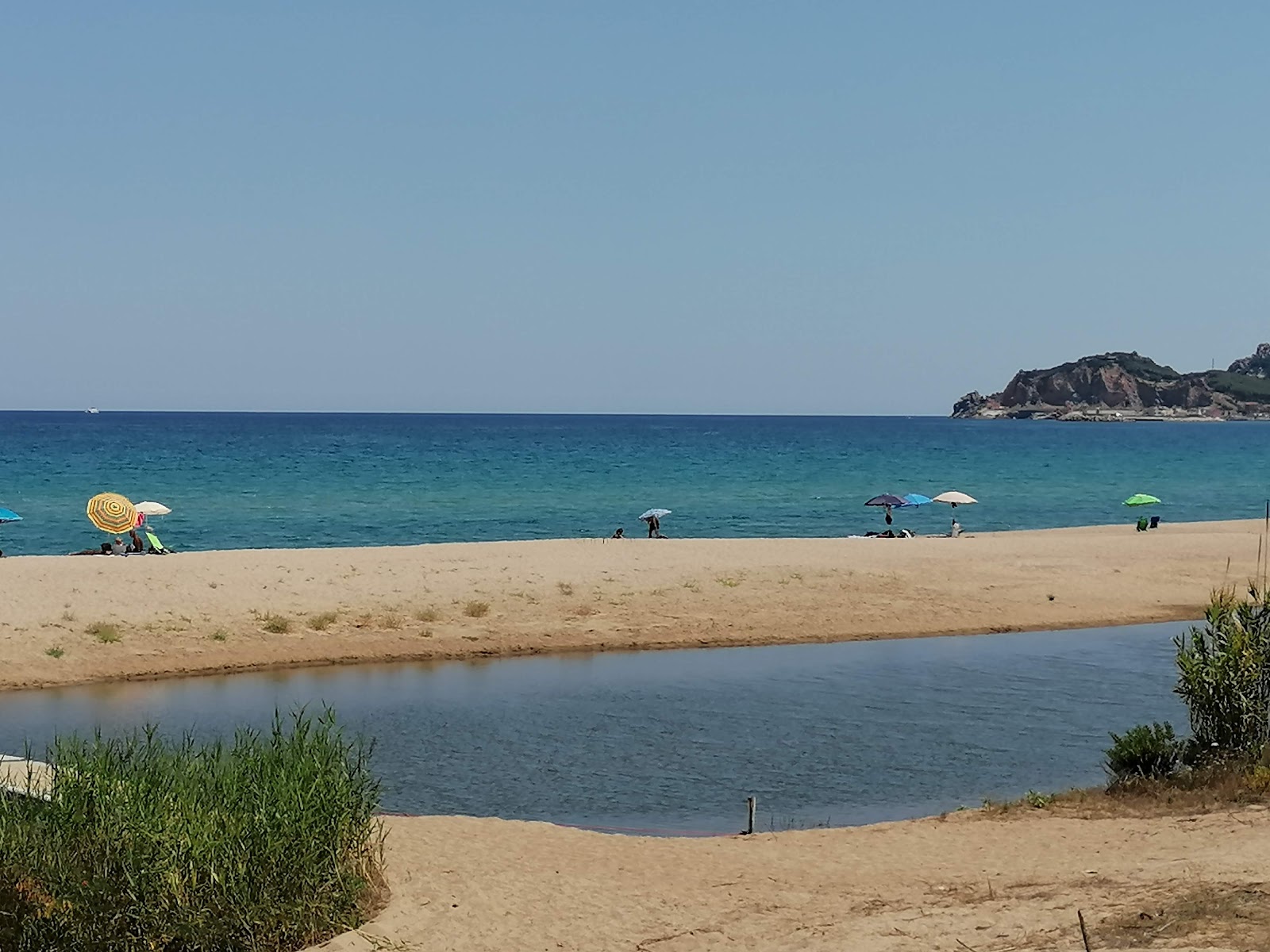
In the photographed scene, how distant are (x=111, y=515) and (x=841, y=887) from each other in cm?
3017

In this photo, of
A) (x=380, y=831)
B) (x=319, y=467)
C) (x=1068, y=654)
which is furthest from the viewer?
(x=319, y=467)

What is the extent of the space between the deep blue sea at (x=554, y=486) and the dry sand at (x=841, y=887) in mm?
40139

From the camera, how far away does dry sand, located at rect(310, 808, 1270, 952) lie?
11586 millimetres

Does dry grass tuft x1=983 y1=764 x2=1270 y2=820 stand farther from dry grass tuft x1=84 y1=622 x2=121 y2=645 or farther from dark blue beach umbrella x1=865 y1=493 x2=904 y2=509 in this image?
dark blue beach umbrella x1=865 y1=493 x2=904 y2=509

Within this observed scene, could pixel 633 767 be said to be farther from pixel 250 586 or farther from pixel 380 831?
pixel 250 586

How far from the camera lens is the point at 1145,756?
17328 mm

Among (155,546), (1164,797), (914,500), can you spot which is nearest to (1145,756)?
(1164,797)

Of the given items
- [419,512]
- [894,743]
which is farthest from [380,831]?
[419,512]

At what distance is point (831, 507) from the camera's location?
72.9 metres

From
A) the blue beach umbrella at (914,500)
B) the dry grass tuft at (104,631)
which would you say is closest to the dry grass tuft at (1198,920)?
the dry grass tuft at (104,631)

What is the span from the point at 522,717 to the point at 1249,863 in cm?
1351

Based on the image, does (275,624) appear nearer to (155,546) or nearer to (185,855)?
(155,546)

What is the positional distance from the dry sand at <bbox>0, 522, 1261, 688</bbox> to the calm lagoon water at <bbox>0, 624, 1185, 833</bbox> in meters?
1.17

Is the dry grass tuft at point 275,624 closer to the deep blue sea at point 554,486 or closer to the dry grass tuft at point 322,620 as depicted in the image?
the dry grass tuft at point 322,620
